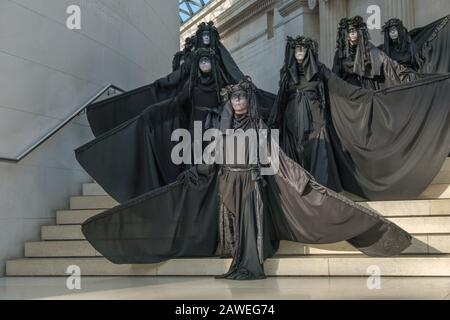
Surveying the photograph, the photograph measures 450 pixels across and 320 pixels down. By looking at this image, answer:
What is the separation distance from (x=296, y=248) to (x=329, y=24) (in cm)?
878

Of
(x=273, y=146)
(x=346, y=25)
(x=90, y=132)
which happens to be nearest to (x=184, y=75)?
(x=90, y=132)

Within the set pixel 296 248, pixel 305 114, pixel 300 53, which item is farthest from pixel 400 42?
pixel 296 248

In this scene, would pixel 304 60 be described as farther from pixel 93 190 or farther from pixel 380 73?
pixel 93 190

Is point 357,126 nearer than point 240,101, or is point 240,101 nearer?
point 240,101

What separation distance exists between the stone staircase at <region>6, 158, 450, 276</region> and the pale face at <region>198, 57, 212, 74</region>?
2.50m

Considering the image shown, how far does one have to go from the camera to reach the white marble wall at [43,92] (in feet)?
23.3

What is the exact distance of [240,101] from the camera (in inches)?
237

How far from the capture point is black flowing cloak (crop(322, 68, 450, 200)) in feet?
22.4

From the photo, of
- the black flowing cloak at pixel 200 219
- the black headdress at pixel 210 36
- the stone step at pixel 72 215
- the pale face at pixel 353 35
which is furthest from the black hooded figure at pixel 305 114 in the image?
the stone step at pixel 72 215

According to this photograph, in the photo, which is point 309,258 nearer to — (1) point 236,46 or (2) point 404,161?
(2) point 404,161

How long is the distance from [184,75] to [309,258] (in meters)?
3.69

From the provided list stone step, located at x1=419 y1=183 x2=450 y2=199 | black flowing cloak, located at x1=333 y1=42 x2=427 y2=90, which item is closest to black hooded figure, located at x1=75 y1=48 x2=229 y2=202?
black flowing cloak, located at x1=333 y1=42 x2=427 y2=90

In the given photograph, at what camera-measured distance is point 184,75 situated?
8500 mm
